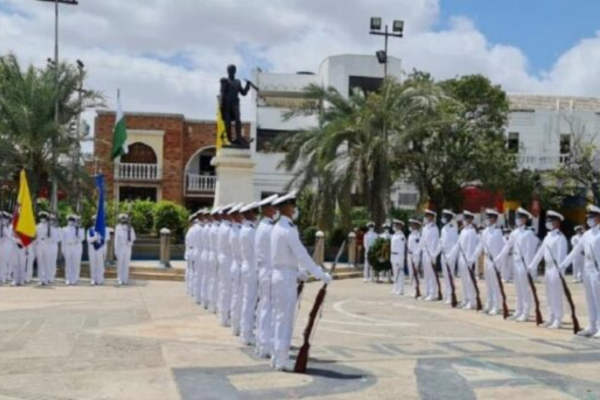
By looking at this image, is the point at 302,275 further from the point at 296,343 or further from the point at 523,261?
the point at 523,261

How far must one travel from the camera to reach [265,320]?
9156 mm

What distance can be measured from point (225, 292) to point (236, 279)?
0.99 meters

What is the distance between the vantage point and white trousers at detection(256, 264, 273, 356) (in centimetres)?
906

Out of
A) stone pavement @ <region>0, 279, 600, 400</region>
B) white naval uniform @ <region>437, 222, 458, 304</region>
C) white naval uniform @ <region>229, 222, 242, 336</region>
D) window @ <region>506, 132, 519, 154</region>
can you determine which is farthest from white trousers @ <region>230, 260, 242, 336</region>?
window @ <region>506, 132, 519, 154</region>

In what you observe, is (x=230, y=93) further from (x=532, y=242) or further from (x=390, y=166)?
(x=532, y=242)

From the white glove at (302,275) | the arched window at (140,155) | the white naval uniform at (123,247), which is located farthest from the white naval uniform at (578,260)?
the arched window at (140,155)

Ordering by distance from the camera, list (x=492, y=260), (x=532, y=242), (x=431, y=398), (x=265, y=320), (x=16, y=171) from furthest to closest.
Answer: (x=16, y=171) < (x=492, y=260) < (x=532, y=242) < (x=265, y=320) < (x=431, y=398)

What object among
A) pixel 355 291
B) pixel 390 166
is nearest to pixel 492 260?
pixel 355 291

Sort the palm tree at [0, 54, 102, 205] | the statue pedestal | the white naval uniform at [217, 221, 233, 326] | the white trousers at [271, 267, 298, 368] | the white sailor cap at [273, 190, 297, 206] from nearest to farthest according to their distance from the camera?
the white trousers at [271, 267, 298, 368] → the white sailor cap at [273, 190, 297, 206] → the white naval uniform at [217, 221, 233, 326] → the statue pedestal → the palm tree at [0, 54, 102, 205]

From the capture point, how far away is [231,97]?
21672 millimetres

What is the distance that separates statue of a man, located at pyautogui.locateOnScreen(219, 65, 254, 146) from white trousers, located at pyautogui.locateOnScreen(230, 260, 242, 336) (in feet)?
34.6

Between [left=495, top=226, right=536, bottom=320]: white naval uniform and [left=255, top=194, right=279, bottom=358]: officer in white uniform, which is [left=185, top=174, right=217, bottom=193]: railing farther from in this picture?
[left=255, top=194, right=279, bottom=358]: officer in white uniform

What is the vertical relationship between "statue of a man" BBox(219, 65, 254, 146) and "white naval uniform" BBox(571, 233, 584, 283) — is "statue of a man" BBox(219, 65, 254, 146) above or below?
above

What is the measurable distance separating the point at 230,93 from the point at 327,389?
14823mm
